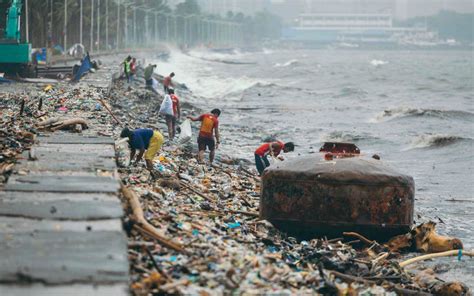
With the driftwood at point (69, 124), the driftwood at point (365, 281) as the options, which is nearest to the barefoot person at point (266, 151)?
the driftwood at point (69, 124)

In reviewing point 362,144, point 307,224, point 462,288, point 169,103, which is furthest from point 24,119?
point 362,144

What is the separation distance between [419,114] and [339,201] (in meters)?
31.5

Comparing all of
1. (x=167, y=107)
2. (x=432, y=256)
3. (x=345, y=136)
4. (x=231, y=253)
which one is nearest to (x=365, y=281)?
(x=231, y=253)

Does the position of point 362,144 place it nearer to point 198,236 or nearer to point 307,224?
point 307,224

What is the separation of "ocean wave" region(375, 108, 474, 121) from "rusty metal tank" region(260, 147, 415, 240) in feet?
94.0

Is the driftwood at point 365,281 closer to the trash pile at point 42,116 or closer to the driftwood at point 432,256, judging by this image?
the driftwood at point 432,256

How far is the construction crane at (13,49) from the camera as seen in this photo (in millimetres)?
33438

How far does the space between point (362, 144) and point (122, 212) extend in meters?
21.4

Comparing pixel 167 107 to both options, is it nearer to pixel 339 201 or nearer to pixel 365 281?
pixel 339 201

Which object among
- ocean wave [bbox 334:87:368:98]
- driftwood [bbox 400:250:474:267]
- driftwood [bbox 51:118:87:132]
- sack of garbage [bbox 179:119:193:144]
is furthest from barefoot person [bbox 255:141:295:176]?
ocean wave [bbox 334:87:368:98]

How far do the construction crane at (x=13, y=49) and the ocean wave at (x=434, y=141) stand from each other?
49.2ft

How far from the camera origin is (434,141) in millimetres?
30094

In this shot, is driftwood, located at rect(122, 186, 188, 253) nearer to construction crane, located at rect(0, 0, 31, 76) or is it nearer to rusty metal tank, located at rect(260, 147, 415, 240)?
rusty metal tank, located at rect(260, 147, 415, 240)

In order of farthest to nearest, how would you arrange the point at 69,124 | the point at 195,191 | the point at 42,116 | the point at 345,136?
1. the point at 345,136
2. the point at 42,116
3. the point at 69,124
4. the point at 195,191
